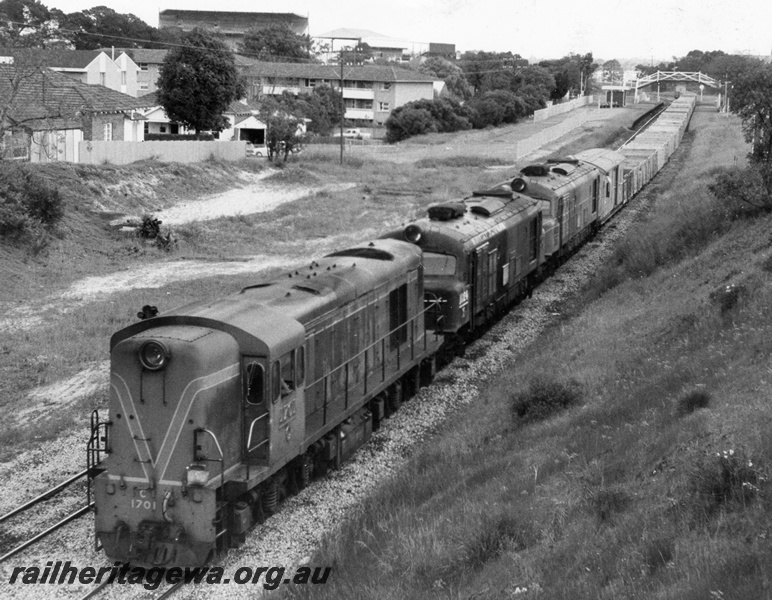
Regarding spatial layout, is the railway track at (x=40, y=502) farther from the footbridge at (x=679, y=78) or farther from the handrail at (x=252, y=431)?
the footbridge at (x=679, y=78)

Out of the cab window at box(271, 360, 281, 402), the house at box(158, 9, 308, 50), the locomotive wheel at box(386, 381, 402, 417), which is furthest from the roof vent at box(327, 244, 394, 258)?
the house at box(158, 9, 308, 50)

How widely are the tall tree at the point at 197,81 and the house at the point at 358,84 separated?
3818cm

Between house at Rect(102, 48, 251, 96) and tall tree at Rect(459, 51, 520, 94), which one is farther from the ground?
tall tree at Rect(459, 51, 520, 94)

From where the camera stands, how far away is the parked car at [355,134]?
323 feet

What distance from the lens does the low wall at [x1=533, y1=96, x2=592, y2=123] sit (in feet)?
346

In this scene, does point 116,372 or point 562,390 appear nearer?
point 116,372

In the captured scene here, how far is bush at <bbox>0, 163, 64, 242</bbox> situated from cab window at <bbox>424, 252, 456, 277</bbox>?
19574 millimetres

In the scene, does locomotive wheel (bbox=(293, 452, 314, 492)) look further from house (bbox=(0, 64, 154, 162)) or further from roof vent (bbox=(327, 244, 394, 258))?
house (bbox=(0, 64, 154, 162))

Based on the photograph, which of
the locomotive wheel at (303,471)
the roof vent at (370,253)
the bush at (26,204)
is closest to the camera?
the locomotive wheel at (303,471)

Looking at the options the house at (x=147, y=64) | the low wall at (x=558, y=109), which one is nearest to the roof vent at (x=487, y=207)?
the low wall at (x=558, y=109)

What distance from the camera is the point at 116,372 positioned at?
13078 millimetres

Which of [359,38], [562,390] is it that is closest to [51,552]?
[562,390]

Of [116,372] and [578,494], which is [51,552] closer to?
[116,372]

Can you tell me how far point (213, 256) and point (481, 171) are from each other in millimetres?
30382
